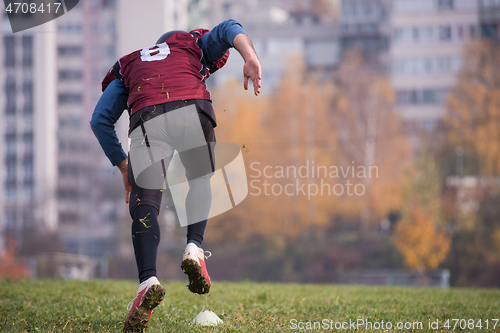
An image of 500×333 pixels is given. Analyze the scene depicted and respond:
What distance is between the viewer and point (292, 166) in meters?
37.0

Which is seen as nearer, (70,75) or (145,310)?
(145,310)

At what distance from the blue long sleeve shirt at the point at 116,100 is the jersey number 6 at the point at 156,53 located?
0.21 meters

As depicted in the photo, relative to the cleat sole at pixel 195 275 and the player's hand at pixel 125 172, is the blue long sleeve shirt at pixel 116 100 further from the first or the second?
the cleat sole at pixel 195 275

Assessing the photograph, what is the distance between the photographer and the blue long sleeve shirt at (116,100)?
308 cm

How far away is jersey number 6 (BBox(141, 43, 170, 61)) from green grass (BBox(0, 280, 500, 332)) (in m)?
1.44

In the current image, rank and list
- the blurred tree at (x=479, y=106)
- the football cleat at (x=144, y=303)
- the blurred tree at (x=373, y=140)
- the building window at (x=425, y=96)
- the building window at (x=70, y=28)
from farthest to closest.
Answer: the building window at (x=70, y=28)
the building window at (x=425, y=96)
the blurred tree at (x=373, y=140)
the blurred tree at (x=479, y=106)
the football cleat at (x=144, y=303)

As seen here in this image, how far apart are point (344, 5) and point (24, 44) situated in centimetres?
3665

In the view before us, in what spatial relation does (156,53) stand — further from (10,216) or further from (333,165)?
(10,216)

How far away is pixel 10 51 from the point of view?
65.1 meters

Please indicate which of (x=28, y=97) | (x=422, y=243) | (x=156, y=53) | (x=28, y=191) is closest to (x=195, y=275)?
(x=156, y=53)

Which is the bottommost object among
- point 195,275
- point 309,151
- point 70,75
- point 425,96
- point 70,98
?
point 309,151

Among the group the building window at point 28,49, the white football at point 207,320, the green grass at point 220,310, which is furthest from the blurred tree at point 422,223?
the building window at point 28,49

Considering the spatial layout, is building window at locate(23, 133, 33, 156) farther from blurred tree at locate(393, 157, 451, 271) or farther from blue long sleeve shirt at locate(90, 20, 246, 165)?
blue long sleeve shirt at locate(90, 20, 246, 165)

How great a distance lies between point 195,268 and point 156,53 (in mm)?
1189
